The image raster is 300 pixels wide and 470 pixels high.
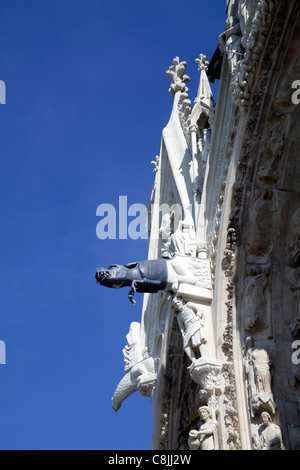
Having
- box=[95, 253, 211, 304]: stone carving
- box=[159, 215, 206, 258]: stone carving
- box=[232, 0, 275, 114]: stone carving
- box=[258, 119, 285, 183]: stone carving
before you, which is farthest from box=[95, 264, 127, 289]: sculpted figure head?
box=[232, 0, 275, 114]: stone carving

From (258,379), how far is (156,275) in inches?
93.6

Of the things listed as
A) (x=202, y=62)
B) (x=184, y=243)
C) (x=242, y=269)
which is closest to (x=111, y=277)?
(x=184, y=243)

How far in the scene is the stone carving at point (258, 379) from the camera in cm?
878

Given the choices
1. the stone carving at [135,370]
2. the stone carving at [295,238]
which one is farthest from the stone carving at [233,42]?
the stone carving at [135,370]

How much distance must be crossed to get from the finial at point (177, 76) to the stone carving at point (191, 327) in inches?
261

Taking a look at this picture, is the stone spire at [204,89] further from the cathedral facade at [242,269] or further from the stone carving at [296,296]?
the stone carving at [296,296]

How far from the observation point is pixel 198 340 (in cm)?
1008

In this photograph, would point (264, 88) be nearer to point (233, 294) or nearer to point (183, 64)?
point (233, 294)

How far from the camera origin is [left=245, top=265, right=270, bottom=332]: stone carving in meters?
9.49

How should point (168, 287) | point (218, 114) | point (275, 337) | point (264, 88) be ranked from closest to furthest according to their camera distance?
1. point (275, 337)
2. point (264, 88)
3. point (168, 287)
4. point (218, 114)

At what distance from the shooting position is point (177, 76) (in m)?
16.2

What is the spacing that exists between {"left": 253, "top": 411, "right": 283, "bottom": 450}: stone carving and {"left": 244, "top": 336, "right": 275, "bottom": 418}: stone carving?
0.11m
